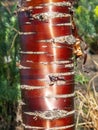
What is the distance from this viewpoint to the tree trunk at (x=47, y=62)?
2.07 m

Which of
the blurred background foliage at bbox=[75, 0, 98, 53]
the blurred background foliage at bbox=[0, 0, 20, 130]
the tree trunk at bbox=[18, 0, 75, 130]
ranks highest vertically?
the tree trunk at bbox=[18, 0, 75, 130]

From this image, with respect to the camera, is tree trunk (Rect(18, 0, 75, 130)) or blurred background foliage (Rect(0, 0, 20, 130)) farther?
blurred background foliage (Rect(0, 0, 20, 130))

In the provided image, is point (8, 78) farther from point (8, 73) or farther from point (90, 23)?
point (90, 23)

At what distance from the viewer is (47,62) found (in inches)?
81.6

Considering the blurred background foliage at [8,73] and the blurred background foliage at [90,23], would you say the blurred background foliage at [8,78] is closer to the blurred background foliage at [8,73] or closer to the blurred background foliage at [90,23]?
the blurred background foliage at [8,73]

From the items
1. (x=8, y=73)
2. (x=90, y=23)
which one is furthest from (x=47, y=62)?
(x=90, y=23)

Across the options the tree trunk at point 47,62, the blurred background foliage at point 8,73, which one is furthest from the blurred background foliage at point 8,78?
the tree trunk at point 47,62

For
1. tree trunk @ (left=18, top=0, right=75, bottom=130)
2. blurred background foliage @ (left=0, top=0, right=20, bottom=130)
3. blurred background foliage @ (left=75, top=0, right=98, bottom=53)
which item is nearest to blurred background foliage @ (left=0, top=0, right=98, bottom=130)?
blurred background foliage @ (left=0, top=0, right=20, bottom=130)

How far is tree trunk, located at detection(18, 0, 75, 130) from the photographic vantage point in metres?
2.07

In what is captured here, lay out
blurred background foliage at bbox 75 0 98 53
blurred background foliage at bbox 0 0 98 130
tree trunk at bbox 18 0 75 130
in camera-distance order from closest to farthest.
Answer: tree trunk at bbox 18 0 75 130 < blurred background foliage at bbox 0 0 98 130 < blurred background foliage at bbox 75 0 98 53

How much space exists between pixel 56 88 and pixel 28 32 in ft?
0.87

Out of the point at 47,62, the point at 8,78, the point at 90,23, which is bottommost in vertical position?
the point at 90,23

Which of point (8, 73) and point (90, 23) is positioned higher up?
point (8, 73)

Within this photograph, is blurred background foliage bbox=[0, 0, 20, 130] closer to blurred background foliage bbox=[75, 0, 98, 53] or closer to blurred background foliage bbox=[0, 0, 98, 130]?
blurred background foliage bbox=[0, 0, 98, 130]
